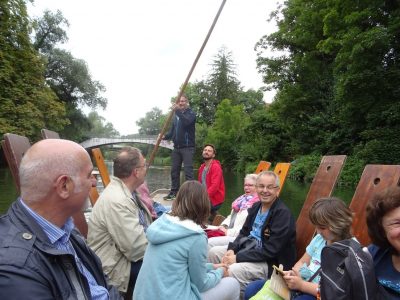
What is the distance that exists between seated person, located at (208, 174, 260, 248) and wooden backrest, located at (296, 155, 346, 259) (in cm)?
71

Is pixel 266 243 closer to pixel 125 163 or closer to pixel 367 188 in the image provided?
pixel 367 188

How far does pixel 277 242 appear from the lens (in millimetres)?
2764

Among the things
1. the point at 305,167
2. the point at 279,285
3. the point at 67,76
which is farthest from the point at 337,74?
the point at 67,76

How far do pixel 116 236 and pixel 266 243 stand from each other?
40.8 inches

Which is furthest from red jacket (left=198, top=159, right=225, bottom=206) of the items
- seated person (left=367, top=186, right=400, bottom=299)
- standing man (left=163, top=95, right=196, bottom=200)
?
seated person (left=367, top=186, right=400, bottom=299)

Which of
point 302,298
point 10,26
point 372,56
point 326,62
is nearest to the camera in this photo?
A: point 302,298

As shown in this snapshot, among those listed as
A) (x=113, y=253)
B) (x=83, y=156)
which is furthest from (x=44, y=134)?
(x=83, y=156)

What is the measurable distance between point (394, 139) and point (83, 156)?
57.7ft

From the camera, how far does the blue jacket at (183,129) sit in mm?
5691

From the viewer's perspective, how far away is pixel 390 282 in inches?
65.7

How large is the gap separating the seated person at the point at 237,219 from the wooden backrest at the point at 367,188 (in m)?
1.27

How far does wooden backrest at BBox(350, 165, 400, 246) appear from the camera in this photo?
2.46m

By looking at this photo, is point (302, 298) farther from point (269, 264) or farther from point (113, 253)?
point (113, 253)

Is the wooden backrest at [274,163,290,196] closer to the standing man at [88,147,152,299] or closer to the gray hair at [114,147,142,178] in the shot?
the gray hair at [114,147,142,178]
